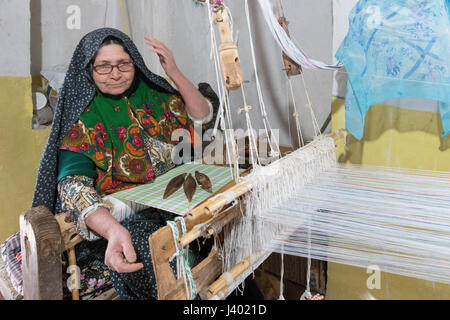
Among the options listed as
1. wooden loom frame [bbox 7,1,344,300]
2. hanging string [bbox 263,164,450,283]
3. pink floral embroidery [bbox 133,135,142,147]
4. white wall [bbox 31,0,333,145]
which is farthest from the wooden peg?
white wall [bbox 31,0,333,145]

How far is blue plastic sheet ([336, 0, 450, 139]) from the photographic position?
1233 millimetres

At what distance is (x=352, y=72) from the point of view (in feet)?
4.97

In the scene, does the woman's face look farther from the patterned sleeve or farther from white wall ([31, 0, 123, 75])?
white wall ([31, 0, 123, 75])

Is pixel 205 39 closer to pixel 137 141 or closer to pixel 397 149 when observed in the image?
pixel 137 141

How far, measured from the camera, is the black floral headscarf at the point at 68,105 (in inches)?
54.4

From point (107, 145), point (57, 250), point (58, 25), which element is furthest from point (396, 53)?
point (58, 25)

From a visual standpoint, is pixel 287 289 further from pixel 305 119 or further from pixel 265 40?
pixel 265 40

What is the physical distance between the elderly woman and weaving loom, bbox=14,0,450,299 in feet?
0.89

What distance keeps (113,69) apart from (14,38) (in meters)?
0.99

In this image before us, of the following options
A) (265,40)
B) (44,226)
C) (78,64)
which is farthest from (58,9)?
(44,226)

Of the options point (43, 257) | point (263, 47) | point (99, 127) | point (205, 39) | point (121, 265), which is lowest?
point (121, 265)

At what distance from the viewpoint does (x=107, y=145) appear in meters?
1.52

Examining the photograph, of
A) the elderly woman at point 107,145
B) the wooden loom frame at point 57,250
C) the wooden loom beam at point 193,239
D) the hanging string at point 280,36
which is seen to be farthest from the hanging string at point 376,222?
the elderly woman at point 107,145
